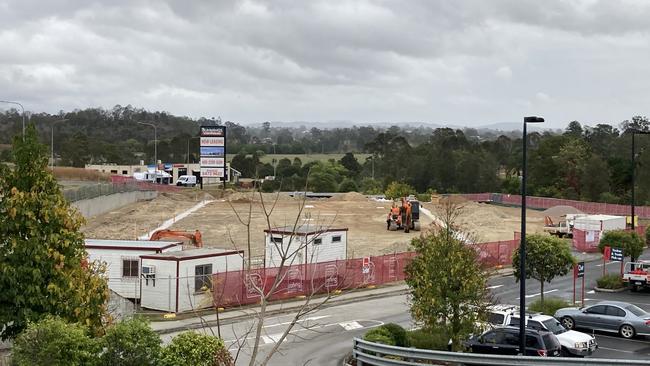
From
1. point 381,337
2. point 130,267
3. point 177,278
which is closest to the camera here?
point 381,337

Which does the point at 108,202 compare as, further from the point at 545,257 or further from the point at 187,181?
the point at 545,257

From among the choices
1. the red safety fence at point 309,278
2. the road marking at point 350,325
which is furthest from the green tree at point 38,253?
the road marking at point 350,325

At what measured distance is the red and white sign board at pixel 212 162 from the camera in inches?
3871

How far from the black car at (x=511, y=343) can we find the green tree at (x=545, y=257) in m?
7.54

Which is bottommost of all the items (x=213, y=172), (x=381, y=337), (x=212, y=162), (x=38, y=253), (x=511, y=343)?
(x=511, y=343)

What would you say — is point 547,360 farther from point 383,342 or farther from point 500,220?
point 500,220

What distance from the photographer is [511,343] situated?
23.8 m

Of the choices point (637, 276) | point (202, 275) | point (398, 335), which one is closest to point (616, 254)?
point (637, 276)

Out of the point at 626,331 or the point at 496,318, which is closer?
the point at 496,318

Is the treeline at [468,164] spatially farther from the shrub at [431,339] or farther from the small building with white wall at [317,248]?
the shrub at [431,339]

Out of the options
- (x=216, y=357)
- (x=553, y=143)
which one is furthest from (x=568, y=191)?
(x=216, y=357)

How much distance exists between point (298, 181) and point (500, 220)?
66459mm

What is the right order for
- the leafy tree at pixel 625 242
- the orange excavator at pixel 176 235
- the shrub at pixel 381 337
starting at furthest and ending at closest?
the orange excavator at pixel 176 235
the leafy tree at pixel 625 242
the shrub at pixel 381 337

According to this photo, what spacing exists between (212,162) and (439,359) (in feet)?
266
